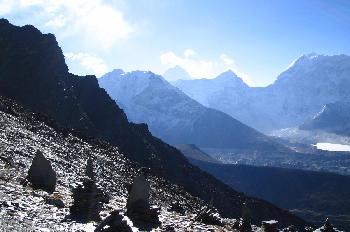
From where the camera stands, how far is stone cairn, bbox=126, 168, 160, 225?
80.1 ft

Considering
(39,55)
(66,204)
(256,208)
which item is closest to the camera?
(66,204)

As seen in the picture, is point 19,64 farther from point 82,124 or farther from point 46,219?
point 46,219

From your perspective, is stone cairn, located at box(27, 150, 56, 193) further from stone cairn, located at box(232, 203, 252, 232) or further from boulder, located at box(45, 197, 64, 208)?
stone cairn, located at box(232, 203, 252, 232)

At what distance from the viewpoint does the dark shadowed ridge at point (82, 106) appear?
100450 millimetres

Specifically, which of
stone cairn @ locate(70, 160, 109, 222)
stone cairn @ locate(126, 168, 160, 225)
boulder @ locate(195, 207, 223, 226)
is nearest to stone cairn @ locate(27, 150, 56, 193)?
stone cairn @ locate(70, 160, 109, 222)

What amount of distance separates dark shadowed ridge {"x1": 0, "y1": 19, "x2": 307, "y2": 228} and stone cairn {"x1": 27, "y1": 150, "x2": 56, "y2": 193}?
2544 inches

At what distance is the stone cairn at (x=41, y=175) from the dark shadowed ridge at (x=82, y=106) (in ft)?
212

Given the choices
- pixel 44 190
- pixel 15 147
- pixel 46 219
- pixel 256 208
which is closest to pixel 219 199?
pixel 256 208

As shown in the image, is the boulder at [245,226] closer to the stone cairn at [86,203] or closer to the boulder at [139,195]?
the boulder at [139,195]

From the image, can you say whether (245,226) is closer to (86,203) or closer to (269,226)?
(269,226)

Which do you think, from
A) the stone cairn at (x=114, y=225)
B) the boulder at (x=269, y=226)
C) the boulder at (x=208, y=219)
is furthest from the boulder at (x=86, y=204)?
the boulder at (x=269, y=226)

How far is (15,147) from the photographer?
4191cm

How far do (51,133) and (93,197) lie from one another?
39668 mm

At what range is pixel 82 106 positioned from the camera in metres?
115
